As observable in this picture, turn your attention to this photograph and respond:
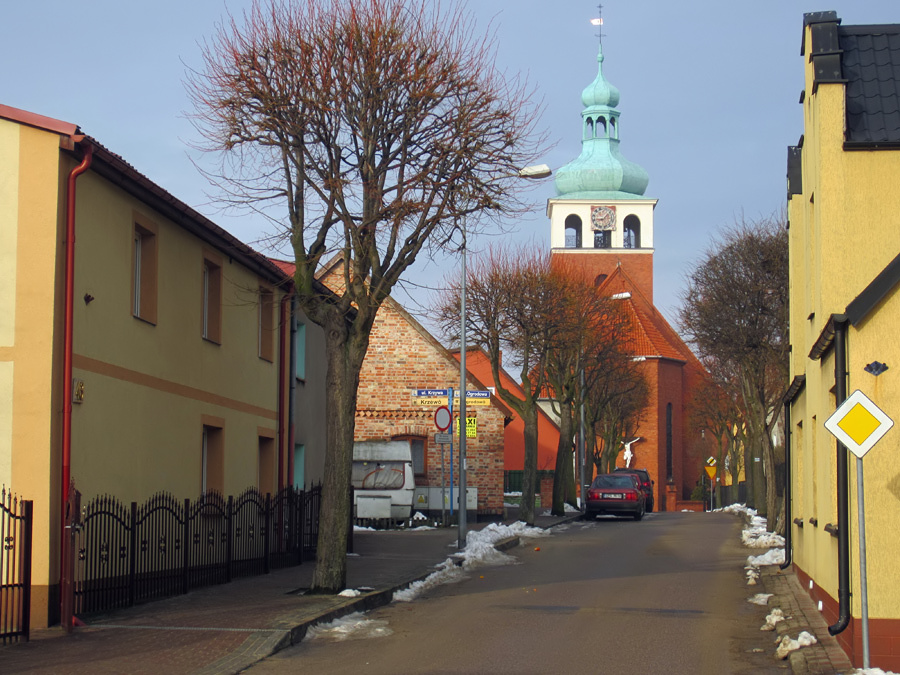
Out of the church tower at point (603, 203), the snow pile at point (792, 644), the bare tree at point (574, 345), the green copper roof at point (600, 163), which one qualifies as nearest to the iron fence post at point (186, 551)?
the snow pile at point (792, 644)

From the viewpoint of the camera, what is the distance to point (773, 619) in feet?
41.2

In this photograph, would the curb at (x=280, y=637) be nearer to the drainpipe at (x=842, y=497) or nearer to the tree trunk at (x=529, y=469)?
the drainpipe at (x=842, y=497)

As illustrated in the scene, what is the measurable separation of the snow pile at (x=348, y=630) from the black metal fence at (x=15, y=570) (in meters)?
2.74

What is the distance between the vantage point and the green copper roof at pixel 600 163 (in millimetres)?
87438

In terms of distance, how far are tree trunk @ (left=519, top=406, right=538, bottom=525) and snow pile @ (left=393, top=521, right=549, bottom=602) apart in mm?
1996

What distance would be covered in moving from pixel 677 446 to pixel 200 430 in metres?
62.1

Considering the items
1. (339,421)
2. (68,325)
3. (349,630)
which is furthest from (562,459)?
(68,325)

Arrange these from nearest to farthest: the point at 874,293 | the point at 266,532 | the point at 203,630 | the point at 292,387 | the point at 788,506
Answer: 1. the point at 874,293
2. the point at 203,630
3. the point at 266,532
4. the point at 788,506
5. the point at 292,387

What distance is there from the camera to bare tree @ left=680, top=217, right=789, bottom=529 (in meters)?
27.0

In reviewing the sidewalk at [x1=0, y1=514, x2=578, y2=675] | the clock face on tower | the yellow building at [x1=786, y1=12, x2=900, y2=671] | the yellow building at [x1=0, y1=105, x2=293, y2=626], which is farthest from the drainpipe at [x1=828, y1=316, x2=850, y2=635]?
the clock face on tower

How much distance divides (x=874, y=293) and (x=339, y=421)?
7352mm

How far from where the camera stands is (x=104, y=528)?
13008mm

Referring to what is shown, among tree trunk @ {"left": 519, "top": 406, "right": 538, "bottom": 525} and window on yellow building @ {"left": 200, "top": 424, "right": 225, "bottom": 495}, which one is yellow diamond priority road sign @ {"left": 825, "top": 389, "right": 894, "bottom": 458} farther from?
tree trunk @ {"left": 519, "top": 406, "right": 538, "bottom": 525}

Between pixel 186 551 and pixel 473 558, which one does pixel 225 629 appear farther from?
pixel 473 558
